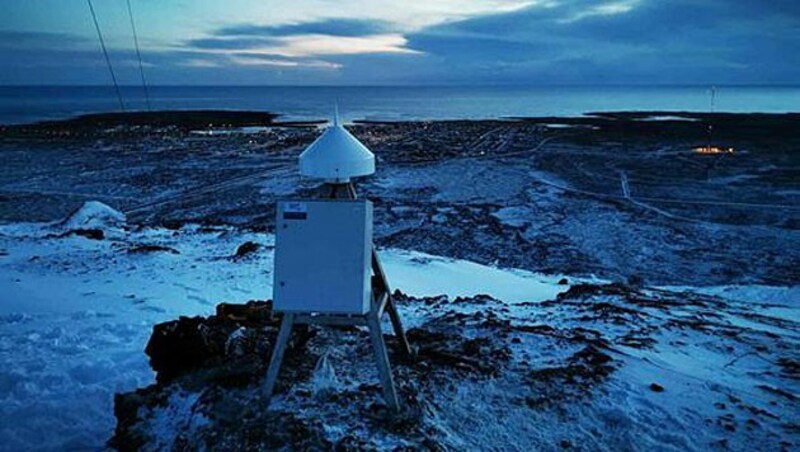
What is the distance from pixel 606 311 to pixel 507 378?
3.83 metres

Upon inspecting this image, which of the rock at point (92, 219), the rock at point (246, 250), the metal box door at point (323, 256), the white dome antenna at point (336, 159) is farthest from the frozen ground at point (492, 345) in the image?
the rock at point (92, 219)

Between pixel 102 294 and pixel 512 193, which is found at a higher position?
pixel 512 193

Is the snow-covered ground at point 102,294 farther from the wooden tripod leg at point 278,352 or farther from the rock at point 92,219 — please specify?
the wooden tripod leg at point 278,352

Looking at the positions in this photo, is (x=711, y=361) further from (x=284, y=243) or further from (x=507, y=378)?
(x=284, y=243)

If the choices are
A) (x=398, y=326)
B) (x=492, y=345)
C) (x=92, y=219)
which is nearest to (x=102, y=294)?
(x=398, y=326)

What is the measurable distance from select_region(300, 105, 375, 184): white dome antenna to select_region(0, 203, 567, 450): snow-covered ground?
314 cm

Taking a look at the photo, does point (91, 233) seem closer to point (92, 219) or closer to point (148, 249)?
point (92, 219)

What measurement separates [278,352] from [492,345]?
108 inches

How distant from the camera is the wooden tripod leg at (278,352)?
462 cm

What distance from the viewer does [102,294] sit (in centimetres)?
920

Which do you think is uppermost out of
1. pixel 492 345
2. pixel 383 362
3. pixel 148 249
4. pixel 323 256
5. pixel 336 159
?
pixel 336 159

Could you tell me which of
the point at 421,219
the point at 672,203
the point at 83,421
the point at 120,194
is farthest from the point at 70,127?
the point at 83,421

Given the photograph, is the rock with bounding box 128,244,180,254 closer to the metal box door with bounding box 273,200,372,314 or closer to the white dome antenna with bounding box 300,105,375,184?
the metal box door with bounding box 273,200,372,314

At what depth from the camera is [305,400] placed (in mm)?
4852
